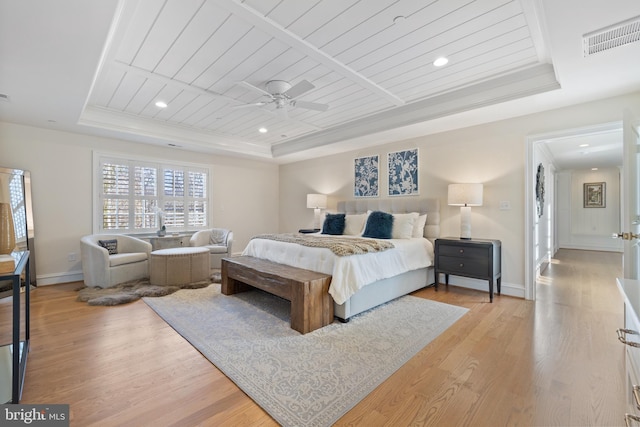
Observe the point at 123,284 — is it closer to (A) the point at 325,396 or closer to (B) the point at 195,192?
(B) the point at 195,192


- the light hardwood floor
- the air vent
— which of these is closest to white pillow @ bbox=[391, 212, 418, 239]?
the light hardwood floor

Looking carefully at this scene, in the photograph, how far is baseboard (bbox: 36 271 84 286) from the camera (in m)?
4.24

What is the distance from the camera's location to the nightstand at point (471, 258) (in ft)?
11.6

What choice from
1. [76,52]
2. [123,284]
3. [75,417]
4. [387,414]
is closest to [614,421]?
[387,414]

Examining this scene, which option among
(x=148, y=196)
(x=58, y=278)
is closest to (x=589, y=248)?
(x=148, y=196)

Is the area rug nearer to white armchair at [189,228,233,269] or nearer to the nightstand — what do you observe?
the nightstand

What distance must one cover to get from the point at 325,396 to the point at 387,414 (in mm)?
377

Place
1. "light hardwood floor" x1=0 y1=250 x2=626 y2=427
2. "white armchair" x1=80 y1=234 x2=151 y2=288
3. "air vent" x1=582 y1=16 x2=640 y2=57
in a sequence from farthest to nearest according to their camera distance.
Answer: "white armchair" x1=80 y1=234 x2=151 y2=288, "air vent" x1=582 y1=16 x2=640 y2=57, "light hardwood floor" x1=0 y1=250 x2=626 y2=427

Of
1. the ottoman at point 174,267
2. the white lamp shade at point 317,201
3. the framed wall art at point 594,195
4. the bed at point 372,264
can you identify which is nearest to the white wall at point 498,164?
the bed at point 372,264

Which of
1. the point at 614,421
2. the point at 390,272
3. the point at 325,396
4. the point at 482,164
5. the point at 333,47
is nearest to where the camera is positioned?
the point at 614,421

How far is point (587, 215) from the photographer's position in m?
8.10

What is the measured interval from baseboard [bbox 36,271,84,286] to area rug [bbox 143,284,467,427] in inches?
78.0

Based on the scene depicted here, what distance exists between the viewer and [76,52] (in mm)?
2279

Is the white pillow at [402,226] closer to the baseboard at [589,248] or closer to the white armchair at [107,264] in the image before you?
the white armchair at [107,264]
